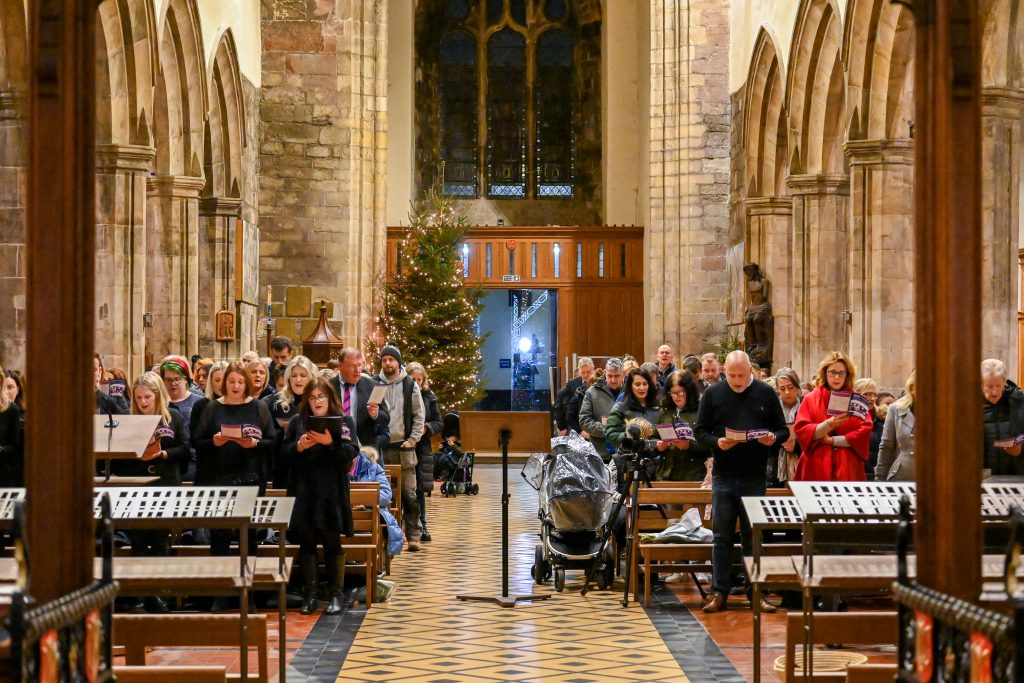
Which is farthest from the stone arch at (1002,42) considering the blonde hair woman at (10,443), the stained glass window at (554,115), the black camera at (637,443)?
the stained glass window at (554,115)

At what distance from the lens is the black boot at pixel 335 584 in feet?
27.1

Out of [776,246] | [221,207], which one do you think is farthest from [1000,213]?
[221,207]

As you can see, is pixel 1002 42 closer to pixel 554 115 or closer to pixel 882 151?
pixel 882 151

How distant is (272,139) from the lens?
2142 centimetres

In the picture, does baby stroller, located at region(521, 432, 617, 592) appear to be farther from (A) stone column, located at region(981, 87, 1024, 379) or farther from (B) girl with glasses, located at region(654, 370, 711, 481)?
(A) stone column, located at region(981, 87, 1024, 379)

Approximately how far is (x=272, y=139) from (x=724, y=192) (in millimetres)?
6889

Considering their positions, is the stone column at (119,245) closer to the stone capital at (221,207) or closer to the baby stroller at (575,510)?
the stone capital at (221,207)

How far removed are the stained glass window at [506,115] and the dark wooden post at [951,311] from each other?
25.4m

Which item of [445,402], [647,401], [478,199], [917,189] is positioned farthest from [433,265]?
[917,189]

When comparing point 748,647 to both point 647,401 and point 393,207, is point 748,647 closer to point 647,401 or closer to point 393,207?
point 647,401

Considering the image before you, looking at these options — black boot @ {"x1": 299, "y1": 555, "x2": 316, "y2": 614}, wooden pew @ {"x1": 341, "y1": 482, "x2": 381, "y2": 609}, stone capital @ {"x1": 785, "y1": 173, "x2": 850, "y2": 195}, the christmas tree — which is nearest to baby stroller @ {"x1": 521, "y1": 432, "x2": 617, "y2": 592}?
wooden pew @ {"x1": 341, "y1": 482, "x2": 381, "y2": 609}

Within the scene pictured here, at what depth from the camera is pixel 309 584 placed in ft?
27.3

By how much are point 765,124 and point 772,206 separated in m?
1.12

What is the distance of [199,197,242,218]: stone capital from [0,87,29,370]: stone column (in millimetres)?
6224
